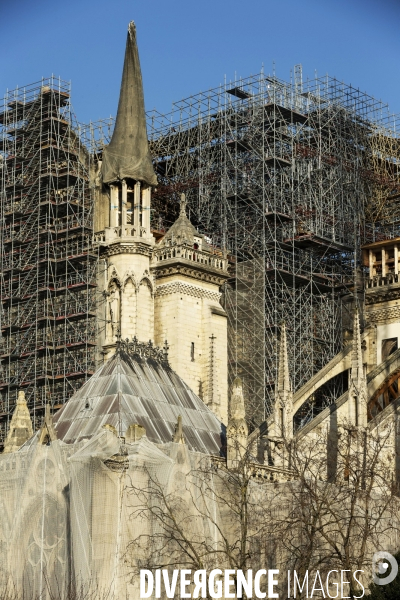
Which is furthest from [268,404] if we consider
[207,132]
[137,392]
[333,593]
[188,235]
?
[333,593]

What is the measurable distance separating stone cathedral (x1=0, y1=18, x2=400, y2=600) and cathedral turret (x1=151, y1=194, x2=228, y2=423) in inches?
2.9

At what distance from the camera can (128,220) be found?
70.3 m

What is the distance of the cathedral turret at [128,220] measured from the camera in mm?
67812

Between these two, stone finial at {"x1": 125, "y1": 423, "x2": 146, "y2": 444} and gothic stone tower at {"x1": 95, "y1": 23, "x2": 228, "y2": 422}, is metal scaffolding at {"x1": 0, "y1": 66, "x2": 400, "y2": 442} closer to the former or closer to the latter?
gothic stone tower at {"x1": 95, "y1": 23, "x2": 228, "y2": 422}

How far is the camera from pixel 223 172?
75625 mm

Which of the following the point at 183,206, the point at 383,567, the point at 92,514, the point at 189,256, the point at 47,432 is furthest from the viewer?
the point at 183,206

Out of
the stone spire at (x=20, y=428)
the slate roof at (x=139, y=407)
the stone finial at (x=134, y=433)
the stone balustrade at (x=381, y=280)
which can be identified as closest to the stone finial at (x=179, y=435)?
the stone finial at (x=134, y=433)

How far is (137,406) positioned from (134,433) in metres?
3.33

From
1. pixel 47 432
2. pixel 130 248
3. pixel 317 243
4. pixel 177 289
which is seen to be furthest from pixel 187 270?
pixel 47 432

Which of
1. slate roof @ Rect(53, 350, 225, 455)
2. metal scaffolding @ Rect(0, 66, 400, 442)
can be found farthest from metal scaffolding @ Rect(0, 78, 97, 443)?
slate roof @ Rect(53, 350, 225, 455)

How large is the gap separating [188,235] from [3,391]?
9.46m

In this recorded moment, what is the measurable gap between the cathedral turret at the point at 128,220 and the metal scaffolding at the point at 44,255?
0.99m

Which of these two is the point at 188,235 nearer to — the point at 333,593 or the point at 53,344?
the point at 53,344

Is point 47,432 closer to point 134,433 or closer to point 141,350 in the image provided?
point 134,433
